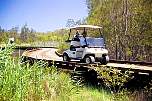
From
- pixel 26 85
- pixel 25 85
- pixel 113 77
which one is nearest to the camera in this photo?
pixel 25 85

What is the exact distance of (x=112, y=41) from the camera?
131 feet

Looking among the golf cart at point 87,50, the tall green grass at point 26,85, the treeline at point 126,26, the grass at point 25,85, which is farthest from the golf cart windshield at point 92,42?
the treeline at point 126,26

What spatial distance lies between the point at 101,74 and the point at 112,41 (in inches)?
999

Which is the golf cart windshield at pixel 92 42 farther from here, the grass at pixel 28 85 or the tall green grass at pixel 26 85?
the tall green grass at pixel 26 85

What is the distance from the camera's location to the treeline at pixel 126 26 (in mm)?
34625

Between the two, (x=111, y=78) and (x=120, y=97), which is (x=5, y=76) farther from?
(x=111, y=78)

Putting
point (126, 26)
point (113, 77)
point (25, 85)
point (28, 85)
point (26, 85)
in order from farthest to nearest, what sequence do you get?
point (126, 26), point (113, 77), point (28, 85), point (26, 85), point (25, 85)

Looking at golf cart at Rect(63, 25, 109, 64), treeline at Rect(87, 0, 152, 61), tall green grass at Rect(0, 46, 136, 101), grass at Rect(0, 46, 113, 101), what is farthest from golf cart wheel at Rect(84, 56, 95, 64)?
treeline at Rect(87, 0, 152, 61)

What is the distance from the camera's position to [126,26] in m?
36.5

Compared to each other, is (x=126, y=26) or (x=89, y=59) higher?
(x=126, y=26)

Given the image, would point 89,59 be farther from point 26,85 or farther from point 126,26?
point 126,26

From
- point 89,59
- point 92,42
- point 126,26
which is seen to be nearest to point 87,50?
point 89,59

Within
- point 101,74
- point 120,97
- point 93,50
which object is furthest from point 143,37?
point 120,97

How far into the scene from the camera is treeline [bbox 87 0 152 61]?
3462 centimetres
